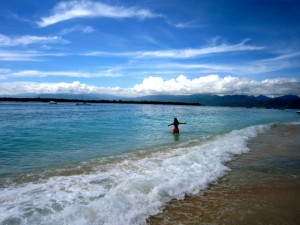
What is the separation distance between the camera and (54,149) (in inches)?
684

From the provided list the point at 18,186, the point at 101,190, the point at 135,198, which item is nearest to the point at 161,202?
the point at 135,198

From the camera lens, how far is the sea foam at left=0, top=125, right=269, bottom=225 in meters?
6.77

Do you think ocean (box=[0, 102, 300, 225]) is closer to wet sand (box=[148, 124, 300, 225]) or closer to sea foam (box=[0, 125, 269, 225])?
sea foam (box=[0, 125, 269, 225])

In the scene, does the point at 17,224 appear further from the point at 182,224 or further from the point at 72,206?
the point at 182,224

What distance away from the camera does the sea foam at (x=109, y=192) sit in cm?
677

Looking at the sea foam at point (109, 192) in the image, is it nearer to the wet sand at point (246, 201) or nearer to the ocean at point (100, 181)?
the ocean at point (100, 181)

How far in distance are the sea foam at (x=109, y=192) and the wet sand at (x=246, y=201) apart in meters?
0.48

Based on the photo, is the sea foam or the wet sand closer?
the sea foam

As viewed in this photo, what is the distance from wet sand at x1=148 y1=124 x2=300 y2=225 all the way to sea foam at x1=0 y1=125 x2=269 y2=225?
480 mm

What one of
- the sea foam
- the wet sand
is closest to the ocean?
the sea foam

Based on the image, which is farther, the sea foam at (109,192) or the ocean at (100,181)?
the ocean at (100,181)

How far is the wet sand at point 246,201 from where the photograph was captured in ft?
22.7

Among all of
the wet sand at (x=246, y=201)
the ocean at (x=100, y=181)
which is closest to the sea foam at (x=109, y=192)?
the ocean at (x=100, y=181)

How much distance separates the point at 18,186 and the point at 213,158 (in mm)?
9620
